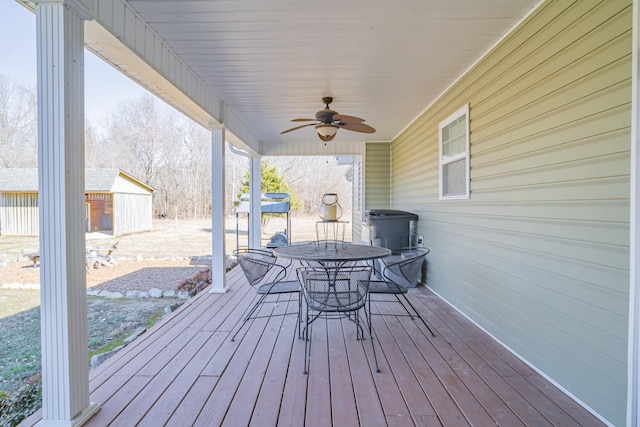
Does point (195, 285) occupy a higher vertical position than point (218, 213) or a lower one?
lower

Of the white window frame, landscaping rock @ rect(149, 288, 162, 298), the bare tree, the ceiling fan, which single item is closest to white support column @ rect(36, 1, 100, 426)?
the bare tree

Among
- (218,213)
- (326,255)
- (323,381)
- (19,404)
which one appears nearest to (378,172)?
(218,213)

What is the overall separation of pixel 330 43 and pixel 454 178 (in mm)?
2244

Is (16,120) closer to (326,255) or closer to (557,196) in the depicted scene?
(326,255)

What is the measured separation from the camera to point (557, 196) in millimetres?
2182

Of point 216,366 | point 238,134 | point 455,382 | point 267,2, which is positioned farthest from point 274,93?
point 455,382

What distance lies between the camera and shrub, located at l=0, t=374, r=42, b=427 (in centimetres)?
188

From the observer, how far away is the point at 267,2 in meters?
2.29

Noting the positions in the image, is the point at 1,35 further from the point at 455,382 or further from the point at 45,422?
the point at 455,382

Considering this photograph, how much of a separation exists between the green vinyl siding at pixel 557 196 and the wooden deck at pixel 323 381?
30 cm

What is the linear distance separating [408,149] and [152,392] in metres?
5.40

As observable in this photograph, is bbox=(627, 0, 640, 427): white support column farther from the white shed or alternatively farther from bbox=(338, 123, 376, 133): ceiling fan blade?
the white shed

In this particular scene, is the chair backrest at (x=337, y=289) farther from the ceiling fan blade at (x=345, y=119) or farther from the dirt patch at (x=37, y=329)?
the dirt patch at (x=37, y=329)

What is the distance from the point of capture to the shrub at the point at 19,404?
1879mm
